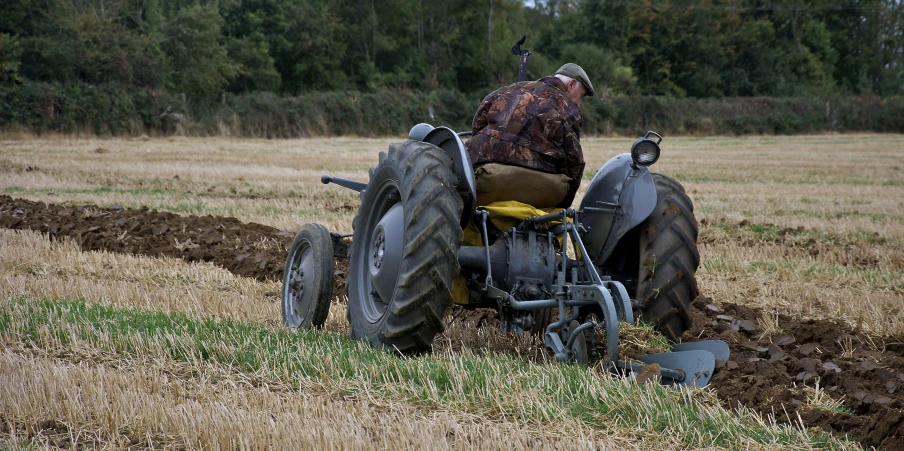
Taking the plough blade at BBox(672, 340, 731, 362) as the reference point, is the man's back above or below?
above

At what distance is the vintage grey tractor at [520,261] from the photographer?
189 inches

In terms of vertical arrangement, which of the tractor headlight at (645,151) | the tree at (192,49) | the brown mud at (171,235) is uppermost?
the tree at (192,49)

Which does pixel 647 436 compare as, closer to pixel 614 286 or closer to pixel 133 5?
pixel 614 286

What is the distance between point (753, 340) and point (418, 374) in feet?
8.88

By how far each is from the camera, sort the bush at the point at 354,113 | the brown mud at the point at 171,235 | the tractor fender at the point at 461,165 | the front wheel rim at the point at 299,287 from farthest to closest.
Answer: the bush at the point at 354,113
the brown mud at the point at 171,235
the front wheel rim at the point at 299,287
the tractor fender at the point at 461,165

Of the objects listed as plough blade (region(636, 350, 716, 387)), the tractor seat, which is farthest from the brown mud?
plough blade (region(636, 350, 716, 387))

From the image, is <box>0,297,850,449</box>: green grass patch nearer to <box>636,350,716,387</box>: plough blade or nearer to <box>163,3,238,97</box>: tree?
<box>636,350,716,387</box>: plough blade

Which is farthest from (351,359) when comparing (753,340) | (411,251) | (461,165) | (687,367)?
(753,340)

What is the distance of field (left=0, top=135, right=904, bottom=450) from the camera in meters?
3.89

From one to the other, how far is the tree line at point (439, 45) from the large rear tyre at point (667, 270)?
1272 inches

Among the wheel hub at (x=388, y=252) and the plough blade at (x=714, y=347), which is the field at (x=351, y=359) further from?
the wheel hub at (x=388, y=252)

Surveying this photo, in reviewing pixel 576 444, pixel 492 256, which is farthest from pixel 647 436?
pixel 492 256

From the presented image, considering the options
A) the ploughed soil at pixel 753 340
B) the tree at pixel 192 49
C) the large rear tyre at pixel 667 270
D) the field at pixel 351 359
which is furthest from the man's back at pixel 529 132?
the tree at pixel 192 49

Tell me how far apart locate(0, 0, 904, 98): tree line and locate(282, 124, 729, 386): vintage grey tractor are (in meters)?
31.4
